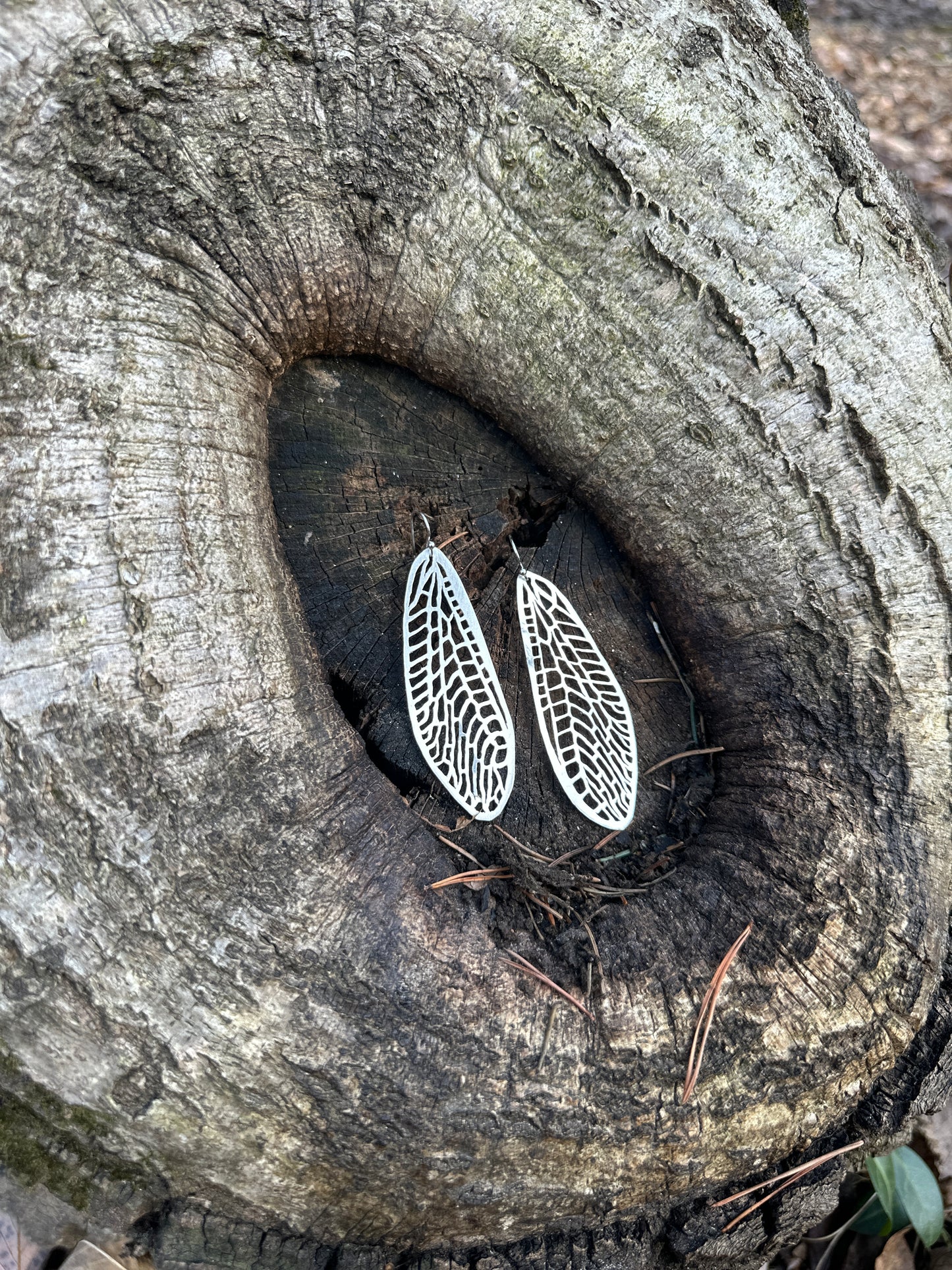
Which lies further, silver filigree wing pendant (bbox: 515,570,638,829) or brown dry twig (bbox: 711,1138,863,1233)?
silver filigree wing pendant (bbox: 515,570,638,829)

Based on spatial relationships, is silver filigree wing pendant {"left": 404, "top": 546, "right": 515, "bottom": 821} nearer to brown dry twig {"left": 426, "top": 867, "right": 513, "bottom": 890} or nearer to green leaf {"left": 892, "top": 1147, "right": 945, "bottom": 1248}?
brown dry twig {"left": 426, "top": 867, "right": 513, "bottom": 890}

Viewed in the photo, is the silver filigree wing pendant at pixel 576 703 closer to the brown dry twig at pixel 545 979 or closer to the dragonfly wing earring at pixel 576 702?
the dragonfly wing earring at pixel 576 702

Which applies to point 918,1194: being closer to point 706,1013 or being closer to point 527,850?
point 706,1013

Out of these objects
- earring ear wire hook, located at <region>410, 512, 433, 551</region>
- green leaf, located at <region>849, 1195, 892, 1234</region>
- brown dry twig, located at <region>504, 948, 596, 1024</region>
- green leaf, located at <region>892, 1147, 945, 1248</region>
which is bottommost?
green leaf, located at <region>849, 1195, 892, 1234</region>

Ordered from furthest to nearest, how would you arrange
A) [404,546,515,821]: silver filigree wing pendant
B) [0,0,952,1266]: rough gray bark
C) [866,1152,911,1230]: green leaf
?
[866,1152,911,1230]: green leaf → [404,546,515,821]: silver filigree wing pendant → [0,0,952,1266]: rough gray bark

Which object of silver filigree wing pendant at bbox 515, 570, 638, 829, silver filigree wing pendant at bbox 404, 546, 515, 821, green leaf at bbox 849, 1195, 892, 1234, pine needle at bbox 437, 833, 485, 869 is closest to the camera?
pine needle at bbox 437, 833, 485, 869

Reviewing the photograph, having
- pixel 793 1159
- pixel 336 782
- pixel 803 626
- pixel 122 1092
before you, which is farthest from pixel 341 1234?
pixel 803 626

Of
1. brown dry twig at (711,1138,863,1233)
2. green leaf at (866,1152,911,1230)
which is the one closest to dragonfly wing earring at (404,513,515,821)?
brown dry twig at (711,1138,863,1233)

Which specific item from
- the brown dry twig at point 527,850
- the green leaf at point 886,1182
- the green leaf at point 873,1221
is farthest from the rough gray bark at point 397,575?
the green leaf at point 873,1221

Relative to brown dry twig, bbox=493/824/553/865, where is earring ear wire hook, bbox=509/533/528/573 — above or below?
above
